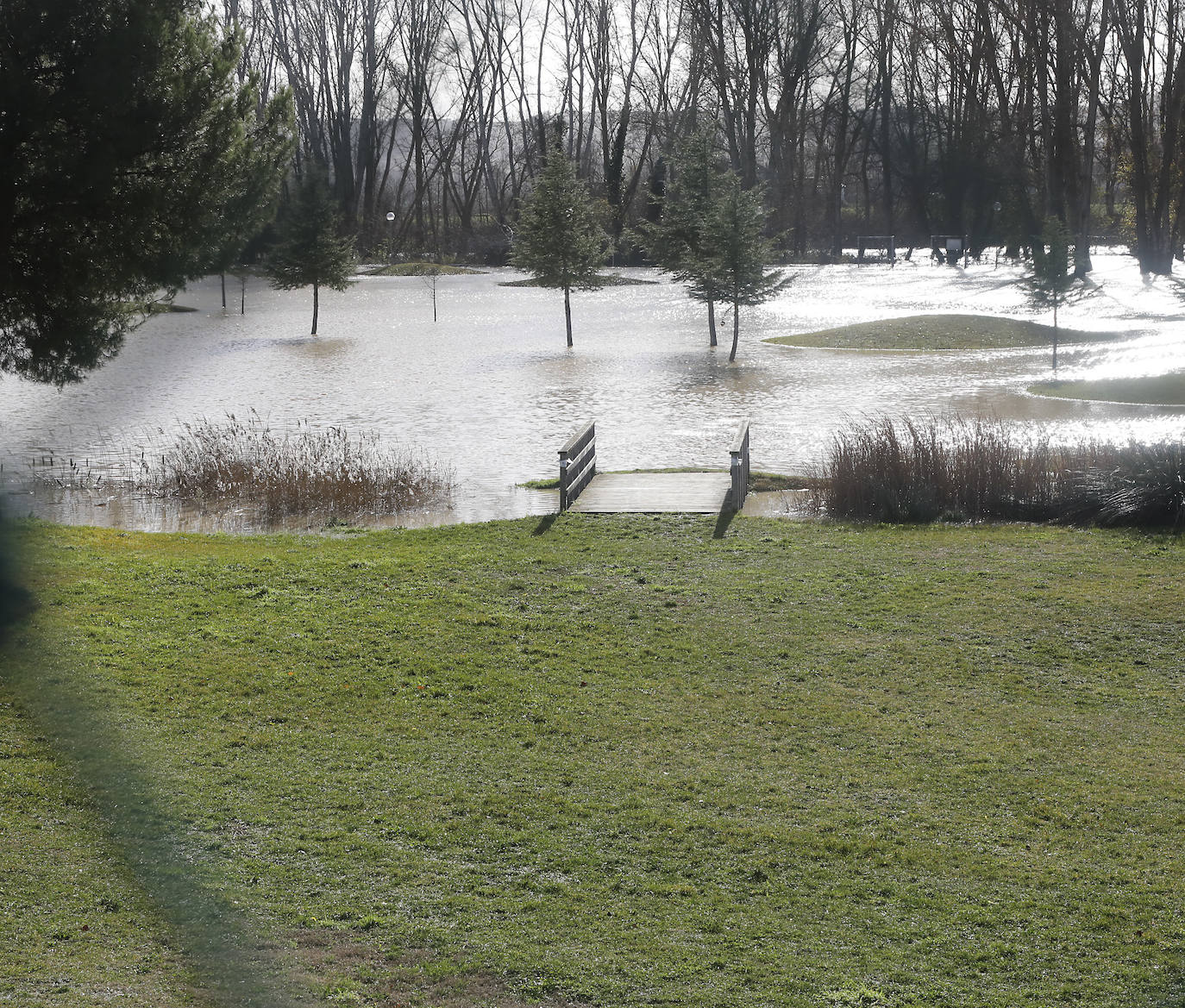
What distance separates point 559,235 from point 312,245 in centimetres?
919

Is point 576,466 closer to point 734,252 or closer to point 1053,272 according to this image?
point 1053,272

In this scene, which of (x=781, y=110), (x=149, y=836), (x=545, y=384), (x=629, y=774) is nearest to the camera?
(x=149, y=836)

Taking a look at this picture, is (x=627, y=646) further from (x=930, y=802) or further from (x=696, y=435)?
(x=696, y=435)

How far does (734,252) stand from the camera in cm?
3491

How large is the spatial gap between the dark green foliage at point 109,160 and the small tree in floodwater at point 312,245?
91.5 feet

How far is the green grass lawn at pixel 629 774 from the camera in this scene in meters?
5.20

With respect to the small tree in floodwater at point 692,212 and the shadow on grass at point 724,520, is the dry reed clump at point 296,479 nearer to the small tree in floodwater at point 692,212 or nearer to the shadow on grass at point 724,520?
the shadow on grass at point 724,520

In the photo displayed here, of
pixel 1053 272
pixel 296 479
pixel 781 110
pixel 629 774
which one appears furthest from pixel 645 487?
pixel 781 110

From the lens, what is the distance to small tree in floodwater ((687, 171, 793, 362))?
112 ft

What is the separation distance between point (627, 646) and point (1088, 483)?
7061 millimetres

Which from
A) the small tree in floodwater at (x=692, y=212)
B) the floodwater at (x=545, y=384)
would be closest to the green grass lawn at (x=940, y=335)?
the floodwater at (x=545, y=384)

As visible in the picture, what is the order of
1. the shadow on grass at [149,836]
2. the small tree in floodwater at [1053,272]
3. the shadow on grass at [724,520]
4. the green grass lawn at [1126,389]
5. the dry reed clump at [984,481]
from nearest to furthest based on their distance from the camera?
the shadow on grass at [149,836] < the shadow on grass at [724,520] < the dry reed clump at [984,481] < the green grass lawn at [1126,389] < the small tree in floodwater at [1053,272]

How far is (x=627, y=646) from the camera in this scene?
32.0ft

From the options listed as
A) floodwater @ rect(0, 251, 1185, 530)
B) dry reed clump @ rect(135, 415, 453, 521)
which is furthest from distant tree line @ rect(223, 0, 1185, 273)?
dry reed clump @ rect(135, 415, 453, 521)
